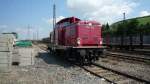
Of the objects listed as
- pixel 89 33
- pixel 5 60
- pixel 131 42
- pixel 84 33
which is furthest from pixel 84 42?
pixel 131 42

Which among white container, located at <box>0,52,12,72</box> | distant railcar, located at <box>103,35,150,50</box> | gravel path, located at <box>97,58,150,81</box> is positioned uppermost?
distant railcar, located at <box>103,35,150,50</box>

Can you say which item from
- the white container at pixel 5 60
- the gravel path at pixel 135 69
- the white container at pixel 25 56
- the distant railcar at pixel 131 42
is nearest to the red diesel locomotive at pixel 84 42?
the gravel path at pixel 135 69

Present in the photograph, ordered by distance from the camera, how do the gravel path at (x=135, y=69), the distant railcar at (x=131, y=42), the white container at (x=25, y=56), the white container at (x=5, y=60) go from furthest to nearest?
the distant railcar at (x=131, y=42) → the white container at (x=25, y=56) → the white container at (x=5, y=60) → the gravel path at (x=135, y=69)

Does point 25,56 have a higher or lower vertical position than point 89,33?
lower

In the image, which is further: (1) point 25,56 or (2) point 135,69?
(1) point 25,56

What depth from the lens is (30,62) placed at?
15.4 metres

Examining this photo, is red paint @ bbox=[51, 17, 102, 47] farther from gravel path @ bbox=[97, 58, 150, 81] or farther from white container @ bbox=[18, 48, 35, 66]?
white container @ bbox=[18, 48, 35, 66]

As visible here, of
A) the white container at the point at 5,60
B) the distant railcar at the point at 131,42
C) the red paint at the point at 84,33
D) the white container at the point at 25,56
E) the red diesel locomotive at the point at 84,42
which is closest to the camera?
the white container at the point at 5,60

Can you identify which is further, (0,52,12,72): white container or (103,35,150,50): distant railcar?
(103,35,150,50): distant railcar

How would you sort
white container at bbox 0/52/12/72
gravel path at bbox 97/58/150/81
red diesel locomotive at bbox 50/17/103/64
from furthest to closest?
red diesel locomotive at bbox 50/17/103/64, white container at bbox 0/52/12/72, gravel path at bbox 97/58/150/81

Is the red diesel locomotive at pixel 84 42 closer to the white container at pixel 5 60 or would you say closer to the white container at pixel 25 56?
the white container at pixel 25 56

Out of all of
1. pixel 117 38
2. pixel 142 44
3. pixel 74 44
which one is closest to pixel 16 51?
pixel 74 44

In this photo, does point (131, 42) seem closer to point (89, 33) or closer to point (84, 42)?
point (89, 33)

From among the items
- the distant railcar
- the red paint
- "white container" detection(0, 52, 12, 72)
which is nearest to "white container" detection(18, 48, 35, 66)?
"white container" detection(0, 52, 12, 72)
